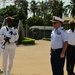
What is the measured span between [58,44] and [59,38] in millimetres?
140

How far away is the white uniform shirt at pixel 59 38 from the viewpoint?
6184 millimetres

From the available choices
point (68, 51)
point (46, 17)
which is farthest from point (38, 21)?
point (68, 51)

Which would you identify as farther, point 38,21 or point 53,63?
point 38,21

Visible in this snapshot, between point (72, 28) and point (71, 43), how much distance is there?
45 centimetres

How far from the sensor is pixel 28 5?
8462 centimetres

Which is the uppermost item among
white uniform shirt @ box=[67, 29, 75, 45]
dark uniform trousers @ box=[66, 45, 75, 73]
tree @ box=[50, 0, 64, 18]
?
tree @ box=[50, 0, 64, 18]

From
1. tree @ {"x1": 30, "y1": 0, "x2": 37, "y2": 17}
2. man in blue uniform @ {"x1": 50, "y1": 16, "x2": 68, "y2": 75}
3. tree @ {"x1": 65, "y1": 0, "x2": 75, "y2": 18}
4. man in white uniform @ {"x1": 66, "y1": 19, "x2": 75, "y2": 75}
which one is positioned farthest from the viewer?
tree @ {"x1": 30, "y1": 0, "x2": 37, "y2": 17}

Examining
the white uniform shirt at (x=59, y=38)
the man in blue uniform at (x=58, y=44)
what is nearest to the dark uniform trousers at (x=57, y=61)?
the man in blue uniform at (x=58, y=44)

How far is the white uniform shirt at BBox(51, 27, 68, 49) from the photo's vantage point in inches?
243

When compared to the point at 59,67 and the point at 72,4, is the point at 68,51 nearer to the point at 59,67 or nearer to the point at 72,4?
the point at 59,67

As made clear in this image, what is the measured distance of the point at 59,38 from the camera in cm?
621

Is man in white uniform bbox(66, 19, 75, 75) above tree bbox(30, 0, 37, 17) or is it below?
below

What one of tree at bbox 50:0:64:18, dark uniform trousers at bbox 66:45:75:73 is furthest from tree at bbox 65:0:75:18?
dark uniform trousers at bbox 66:45:75:73

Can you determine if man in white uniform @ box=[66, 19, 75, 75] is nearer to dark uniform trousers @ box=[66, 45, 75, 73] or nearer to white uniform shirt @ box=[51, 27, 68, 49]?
dark uniform trousers @ box=[66, 45, 75, 73]
